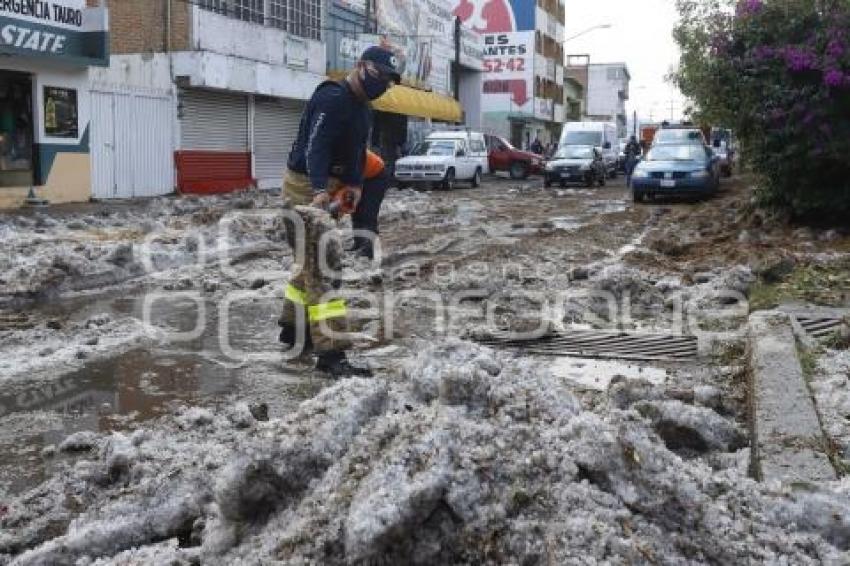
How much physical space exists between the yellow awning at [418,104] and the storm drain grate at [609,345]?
23350mm

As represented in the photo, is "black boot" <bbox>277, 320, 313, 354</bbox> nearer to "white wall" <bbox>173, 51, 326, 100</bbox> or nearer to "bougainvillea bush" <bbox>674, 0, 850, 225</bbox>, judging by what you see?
"bougainvillea bush" <bbox>674, 0, 850, 225</bbox>

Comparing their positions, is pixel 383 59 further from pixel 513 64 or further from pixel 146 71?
pixel 513 64

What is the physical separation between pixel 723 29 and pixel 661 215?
480 cm

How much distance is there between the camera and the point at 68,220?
14453mm

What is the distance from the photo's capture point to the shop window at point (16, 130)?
17688 mm

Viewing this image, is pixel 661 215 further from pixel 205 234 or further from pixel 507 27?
pixel 507 27

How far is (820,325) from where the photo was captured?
20.1 feet

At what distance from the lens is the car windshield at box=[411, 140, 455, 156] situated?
29078mm

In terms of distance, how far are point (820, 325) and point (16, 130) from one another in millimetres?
16542

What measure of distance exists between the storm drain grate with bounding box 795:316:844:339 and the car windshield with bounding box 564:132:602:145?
26.9 meters

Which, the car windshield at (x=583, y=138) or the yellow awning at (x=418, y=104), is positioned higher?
the yellow awning at (x=418, y=104)

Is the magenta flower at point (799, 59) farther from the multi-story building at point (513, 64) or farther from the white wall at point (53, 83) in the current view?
the multi-story building at point (513, 64)

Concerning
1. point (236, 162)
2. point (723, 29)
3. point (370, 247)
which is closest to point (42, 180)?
point (236, 162)

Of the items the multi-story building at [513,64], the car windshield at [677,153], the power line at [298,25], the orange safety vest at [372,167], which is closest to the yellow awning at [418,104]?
the power line at [298,25]
